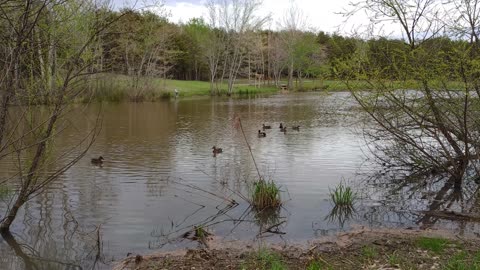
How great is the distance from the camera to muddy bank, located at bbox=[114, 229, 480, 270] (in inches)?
217

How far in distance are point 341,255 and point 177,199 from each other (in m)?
4.61

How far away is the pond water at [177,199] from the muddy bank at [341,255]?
2.21ft

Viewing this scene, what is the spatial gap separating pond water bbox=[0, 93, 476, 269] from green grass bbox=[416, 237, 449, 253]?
1631mm

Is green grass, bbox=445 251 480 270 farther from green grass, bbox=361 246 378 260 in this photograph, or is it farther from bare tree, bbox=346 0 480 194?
bare tree, bbox=346 0 480 194

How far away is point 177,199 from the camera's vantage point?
32.1ft

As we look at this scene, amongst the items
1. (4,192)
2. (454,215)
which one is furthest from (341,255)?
(4,192)

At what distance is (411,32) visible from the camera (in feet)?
31.6

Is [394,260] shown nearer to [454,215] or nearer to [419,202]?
[454,215]

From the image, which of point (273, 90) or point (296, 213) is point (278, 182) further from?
point (273, 90)

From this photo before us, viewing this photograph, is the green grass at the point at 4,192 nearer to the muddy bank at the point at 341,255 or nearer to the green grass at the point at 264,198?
the muddy bank at the point at 341,255

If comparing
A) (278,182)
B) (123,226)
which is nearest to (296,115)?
(278,182)

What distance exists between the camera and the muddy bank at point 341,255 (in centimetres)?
552

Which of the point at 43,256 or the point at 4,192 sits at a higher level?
the point at 4,192

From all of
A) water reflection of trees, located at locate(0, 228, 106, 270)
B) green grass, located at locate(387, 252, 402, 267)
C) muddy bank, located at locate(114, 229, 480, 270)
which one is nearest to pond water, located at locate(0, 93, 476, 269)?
water reflection of trees, located at locate(0, 228, 106, 270)
